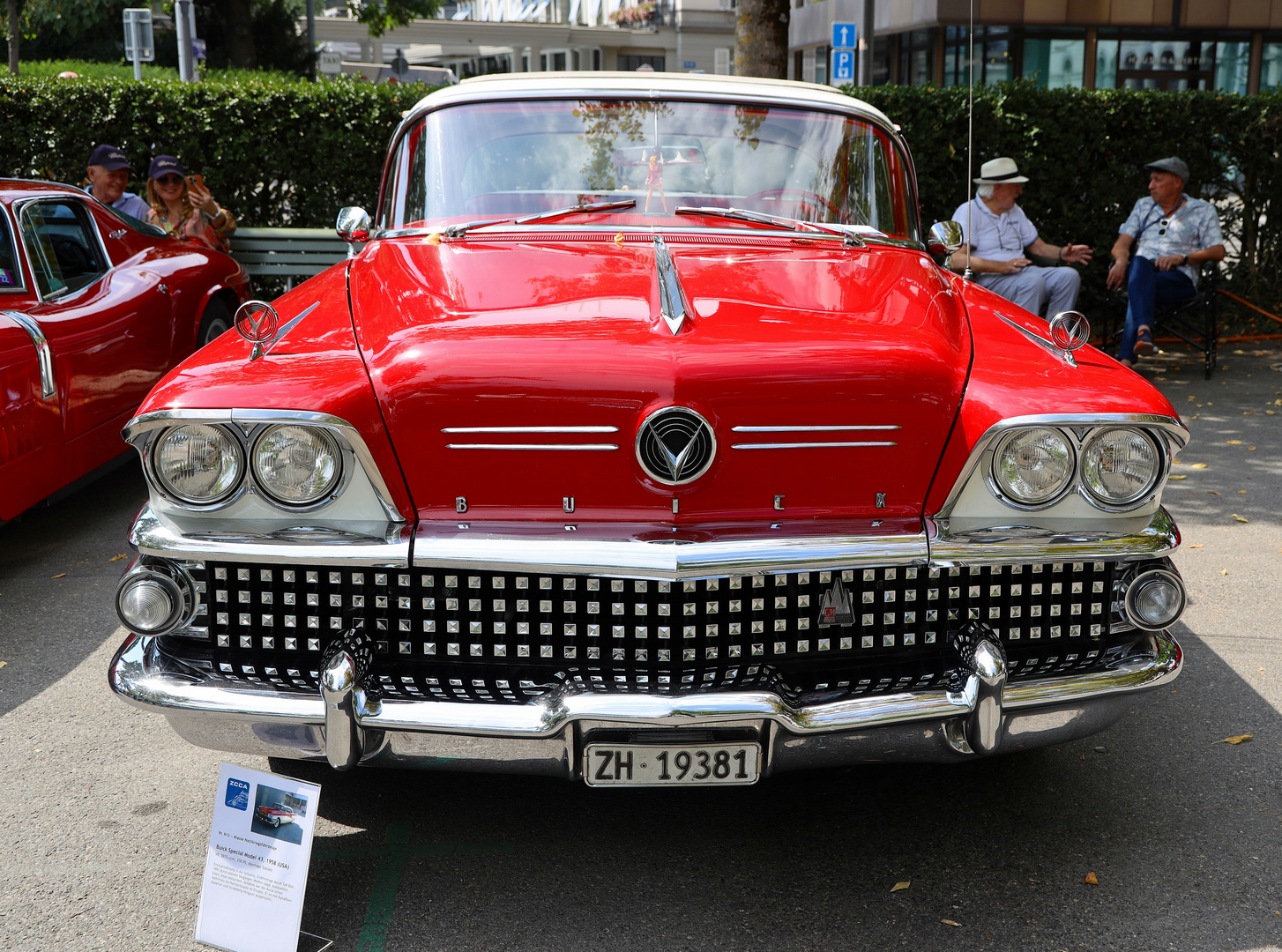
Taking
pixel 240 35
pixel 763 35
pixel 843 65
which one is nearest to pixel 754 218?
pixel 763 35

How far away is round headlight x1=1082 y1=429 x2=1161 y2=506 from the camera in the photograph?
8.43 ft

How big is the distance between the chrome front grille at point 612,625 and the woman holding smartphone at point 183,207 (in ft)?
19.3

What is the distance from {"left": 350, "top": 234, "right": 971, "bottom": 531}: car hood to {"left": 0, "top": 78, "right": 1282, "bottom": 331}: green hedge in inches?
277

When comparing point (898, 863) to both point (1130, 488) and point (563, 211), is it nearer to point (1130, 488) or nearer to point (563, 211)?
point (1130, 488)

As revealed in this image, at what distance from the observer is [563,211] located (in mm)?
3547

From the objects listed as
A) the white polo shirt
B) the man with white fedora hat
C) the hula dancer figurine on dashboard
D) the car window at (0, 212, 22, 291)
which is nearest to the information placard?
the hula dancer figurine on dashboard

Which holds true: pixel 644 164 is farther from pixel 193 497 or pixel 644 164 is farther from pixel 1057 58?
pixel 1057 58

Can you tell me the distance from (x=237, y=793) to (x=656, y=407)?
3.99 ft

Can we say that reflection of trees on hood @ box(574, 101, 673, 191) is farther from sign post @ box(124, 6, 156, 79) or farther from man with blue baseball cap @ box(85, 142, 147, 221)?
sign post @ box(124, 6, 156, 79)

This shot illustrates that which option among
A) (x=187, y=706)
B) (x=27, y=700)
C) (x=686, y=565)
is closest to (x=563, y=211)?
(x=686, y=565)

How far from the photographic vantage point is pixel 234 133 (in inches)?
358

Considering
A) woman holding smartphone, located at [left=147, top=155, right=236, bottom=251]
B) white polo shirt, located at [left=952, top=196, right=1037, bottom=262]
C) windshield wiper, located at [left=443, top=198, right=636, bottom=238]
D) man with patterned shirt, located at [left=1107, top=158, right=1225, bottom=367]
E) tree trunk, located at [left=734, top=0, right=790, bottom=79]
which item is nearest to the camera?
windshield wiper, located at [left=443, top=198, right=636, bottom=238]

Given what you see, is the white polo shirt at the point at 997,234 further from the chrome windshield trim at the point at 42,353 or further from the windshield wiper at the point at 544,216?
the chrome windshield trim at the point at 42,353

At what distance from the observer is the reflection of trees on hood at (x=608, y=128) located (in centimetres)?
366
